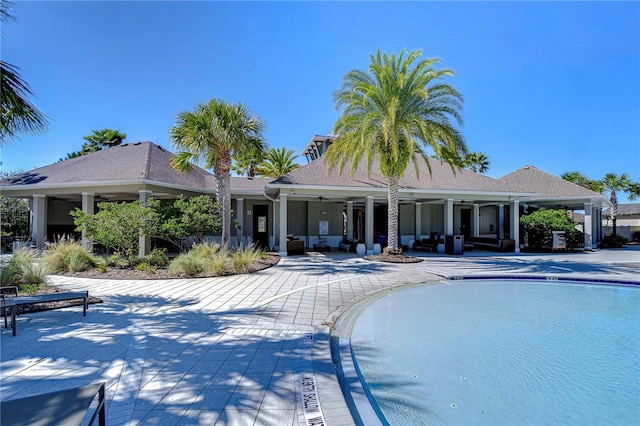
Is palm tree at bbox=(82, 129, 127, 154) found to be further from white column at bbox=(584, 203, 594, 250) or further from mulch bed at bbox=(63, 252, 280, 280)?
white column at bbox=(584, 203, 594, 250)

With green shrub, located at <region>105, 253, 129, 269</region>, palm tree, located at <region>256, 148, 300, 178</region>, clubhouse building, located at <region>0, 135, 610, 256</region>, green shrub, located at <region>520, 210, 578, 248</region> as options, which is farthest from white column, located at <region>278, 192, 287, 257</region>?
palm tree, located at <region>256, 148, 300, 178</region>

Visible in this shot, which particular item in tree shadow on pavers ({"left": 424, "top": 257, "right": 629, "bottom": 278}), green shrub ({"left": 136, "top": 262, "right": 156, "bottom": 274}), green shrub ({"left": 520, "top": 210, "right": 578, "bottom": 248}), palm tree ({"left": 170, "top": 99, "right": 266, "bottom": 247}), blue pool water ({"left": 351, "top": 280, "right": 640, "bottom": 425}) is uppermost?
palm tree ({"left": 170, "top": 99, "right": 266, "bottom": 247})

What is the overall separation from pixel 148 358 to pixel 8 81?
576 centimetres

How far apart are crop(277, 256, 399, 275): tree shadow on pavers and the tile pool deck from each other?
2.85 meters

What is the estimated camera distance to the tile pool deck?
3.00 meters

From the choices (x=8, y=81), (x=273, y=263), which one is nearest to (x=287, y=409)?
(x=8, y=81)

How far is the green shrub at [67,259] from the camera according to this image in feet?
35.0

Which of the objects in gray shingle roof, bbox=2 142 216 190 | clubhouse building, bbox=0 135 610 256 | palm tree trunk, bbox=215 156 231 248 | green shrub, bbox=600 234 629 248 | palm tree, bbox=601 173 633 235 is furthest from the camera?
palm tree, bbox=601 173 633 235

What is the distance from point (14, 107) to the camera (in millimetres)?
6020

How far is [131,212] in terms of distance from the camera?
1149 centimetres

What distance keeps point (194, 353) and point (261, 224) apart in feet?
56.7

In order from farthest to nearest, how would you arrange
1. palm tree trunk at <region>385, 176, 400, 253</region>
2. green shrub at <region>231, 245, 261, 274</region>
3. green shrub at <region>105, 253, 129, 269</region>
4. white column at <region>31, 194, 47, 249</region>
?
white column at <region>31, 194, 47, 249</region> → palm tree trunk at <region>385, 176, 400, 253</region> → green shrub at <region>105, 253, 129, 269</region> → green shrub at <region>231, 245, 261, 274</region>

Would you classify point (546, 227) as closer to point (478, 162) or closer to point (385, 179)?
point (385, 179)

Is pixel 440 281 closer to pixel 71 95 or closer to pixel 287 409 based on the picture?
pixel 287 409
